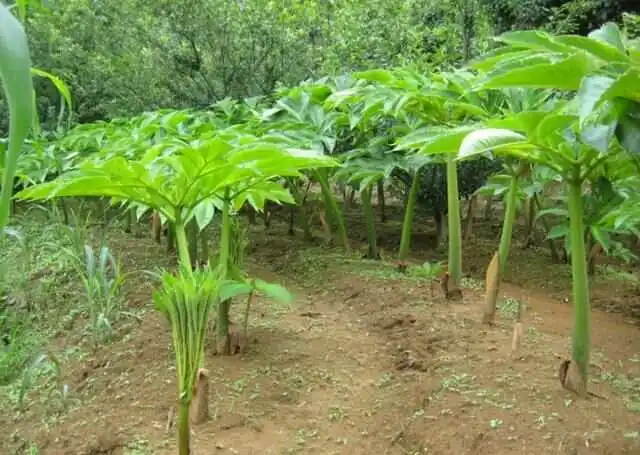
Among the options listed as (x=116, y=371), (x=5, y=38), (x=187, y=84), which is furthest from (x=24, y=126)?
(x=187, y=84)

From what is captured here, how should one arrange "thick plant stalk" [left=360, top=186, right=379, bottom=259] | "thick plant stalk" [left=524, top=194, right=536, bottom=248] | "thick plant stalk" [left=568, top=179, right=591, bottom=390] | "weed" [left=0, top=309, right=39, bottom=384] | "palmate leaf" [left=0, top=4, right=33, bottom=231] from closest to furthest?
"palmate leaf" [left=0, top=4, right=33, bottom=231], "thick plant stalk" [left=568, top=179, right=591, bottom=390], "weed" [left=0, top=309, right=39, bottom=384], "thick plant stalk" [left=360, top=186, right=379, bottom=259], "thick plant stalk" [left=524, top=194, right=536, bottom=248]

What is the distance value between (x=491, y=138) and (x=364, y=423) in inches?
53.9

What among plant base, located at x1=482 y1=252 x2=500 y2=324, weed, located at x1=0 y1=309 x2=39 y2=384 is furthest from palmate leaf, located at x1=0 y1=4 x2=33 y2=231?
weed, located at x1=0 y1=309 x2=39 y2=384

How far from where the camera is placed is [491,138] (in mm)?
1528

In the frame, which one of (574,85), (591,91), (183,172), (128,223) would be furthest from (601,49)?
(128,223)

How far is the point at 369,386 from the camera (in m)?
2.85

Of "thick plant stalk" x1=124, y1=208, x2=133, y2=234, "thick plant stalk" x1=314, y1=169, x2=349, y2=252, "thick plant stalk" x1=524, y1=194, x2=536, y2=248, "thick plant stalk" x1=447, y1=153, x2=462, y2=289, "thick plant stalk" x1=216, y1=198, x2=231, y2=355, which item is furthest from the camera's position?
"thick plant stalk" x1=124, y1=208, x2=133, y2=234

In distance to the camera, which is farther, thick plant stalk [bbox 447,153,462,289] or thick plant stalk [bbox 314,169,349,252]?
thick plant stalk [bbox 314,169,349,252]

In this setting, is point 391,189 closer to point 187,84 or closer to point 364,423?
point 187,84

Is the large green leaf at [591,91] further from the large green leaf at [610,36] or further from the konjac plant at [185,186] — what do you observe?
the konjac plant at [185,186]

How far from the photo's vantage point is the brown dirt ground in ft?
7.31

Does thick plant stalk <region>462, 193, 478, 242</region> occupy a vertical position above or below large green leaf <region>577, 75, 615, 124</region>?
below

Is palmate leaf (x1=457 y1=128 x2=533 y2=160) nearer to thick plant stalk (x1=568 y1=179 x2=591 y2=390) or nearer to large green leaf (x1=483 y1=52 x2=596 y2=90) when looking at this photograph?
large green leaf (x1=483 y1=52 x2=596 y2=90)

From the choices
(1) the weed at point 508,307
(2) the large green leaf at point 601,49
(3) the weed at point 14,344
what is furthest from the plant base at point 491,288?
(3) the weed at point 14,344
